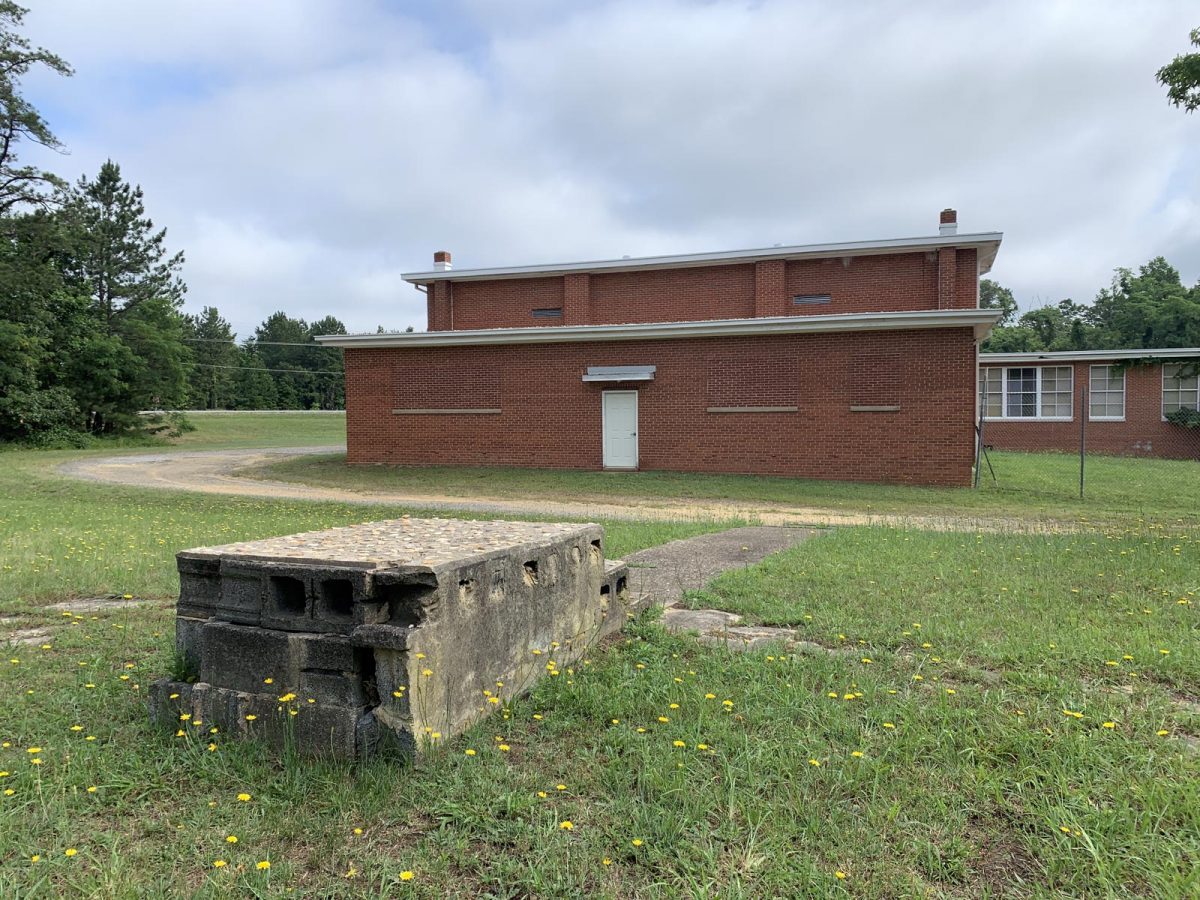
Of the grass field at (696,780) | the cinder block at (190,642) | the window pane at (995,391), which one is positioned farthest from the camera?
the window pane at (995,391)

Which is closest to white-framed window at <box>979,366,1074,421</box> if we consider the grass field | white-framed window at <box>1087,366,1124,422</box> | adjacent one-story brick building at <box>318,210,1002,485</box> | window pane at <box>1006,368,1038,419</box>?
window pane at <box>1006,368,1038,419</box>

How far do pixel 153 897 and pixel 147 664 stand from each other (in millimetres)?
2396

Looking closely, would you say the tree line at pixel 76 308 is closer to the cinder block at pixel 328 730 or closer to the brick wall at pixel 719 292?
the brick wall at pixel 719 292

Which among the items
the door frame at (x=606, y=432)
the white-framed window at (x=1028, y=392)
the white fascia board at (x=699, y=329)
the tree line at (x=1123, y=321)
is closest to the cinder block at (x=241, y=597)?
the white fascia board at (x=699, y=329)

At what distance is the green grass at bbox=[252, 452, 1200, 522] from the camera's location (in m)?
13.5

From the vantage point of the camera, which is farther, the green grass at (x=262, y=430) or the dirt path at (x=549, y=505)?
the green grass at (x=262, y=430)

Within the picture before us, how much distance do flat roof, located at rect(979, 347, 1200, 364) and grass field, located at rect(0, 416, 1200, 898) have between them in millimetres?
24574

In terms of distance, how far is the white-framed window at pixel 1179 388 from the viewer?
86.1 ft

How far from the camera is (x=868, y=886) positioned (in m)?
2.40

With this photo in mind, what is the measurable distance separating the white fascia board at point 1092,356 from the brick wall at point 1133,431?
0.38 meters

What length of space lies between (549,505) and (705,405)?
6207 mm

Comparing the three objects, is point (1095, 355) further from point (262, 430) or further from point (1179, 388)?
point (262, 430)

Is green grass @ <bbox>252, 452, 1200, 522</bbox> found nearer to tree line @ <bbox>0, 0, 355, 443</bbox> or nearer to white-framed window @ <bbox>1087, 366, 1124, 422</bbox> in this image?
white-framed window @ <bbox>1087, 366, 1124, 422</bbox>

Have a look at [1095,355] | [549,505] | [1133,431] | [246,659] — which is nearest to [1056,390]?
[1095,355]
